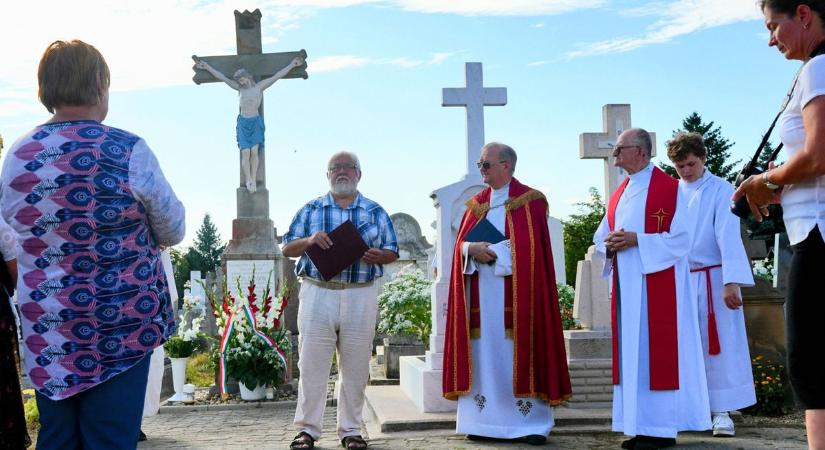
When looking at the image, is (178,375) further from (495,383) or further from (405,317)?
(495,383)

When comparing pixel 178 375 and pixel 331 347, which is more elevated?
pixel 331 347

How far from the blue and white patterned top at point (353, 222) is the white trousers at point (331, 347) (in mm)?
192

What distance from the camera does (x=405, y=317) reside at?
11.4m

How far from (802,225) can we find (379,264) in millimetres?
3659

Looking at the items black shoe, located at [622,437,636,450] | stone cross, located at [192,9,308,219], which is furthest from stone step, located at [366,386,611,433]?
stone cross, located at [192,9,308,219]

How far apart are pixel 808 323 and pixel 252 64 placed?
13.7 metres

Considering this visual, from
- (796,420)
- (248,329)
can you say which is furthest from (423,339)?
(796,420)

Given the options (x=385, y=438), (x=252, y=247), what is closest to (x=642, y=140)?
(x=385, y=438)

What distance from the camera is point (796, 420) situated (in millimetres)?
7414

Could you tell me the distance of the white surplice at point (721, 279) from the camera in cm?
652

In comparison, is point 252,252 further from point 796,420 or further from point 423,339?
point 796,420

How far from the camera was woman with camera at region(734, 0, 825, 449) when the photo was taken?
8.98 ft

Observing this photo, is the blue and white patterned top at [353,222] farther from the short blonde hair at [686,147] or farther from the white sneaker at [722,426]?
the white sneaker at [722,426]

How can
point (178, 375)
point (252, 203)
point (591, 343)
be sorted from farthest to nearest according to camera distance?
1. point (252, 203)
2. point (178, 375)
3. point (591, 343)
